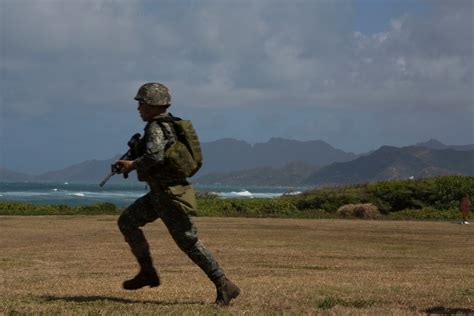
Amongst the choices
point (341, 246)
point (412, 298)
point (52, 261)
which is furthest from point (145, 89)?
point (341, 246)

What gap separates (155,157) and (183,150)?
0.31 metres

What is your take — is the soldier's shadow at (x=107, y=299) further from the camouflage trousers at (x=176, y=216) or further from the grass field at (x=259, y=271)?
the camouflage trousers at (x=176, y=216)

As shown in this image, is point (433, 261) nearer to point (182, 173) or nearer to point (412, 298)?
point (412, 298)

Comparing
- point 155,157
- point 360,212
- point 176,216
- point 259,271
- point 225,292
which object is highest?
point 155,157

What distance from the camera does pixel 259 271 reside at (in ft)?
47.4

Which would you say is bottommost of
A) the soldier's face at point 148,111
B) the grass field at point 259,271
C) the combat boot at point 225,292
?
the grass field at point 259,271

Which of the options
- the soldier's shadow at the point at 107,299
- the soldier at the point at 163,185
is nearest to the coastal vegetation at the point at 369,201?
the soldier's shadow at the point at 107,299

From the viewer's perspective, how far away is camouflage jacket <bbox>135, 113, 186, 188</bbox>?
314 inches

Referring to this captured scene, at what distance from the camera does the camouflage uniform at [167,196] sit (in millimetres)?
8008

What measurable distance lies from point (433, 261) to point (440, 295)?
7.99 m

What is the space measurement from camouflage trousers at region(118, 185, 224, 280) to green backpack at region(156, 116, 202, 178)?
0.25 m

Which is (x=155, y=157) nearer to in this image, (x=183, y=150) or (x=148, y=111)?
(x=183, y=150)

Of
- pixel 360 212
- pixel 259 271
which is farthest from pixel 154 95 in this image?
pixel 360 212

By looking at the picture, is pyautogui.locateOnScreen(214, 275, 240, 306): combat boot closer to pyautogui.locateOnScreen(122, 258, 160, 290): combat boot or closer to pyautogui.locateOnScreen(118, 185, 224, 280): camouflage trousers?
pyautogui.locateOnScreen(118, 185, 224, 280): camouflage trousers
